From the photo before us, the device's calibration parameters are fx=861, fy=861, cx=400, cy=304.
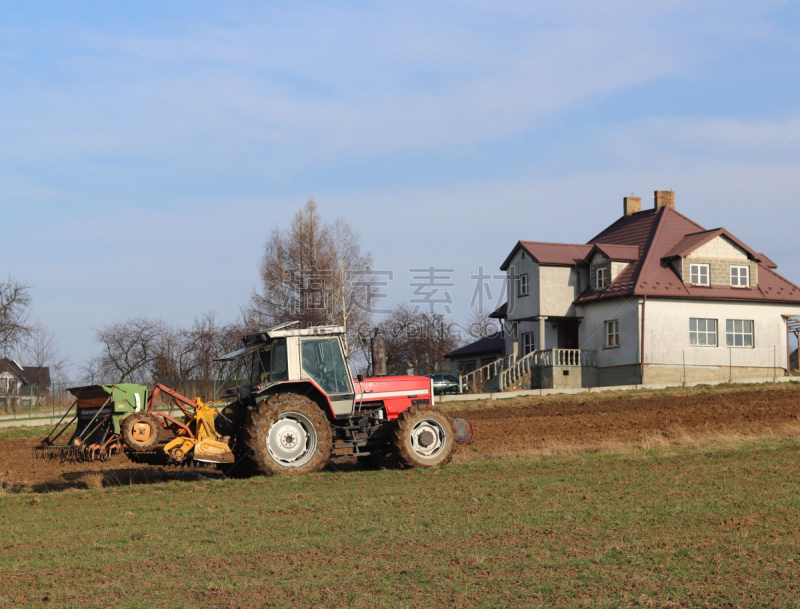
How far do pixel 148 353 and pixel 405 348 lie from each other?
26.0 m

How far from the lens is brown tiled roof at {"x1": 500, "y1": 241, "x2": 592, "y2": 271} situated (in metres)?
41.4

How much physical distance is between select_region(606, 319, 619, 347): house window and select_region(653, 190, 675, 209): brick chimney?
8.87m

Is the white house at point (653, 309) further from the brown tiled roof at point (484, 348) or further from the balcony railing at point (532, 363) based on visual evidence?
the brown tiled roof at point (484, 348)

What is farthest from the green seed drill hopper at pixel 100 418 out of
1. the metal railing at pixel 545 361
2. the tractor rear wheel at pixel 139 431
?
the metal railing at pixel 545 361

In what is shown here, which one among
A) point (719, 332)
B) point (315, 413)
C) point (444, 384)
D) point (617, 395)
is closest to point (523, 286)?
point (444, 384)

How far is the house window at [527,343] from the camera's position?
1731 inches

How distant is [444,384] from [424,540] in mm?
36222

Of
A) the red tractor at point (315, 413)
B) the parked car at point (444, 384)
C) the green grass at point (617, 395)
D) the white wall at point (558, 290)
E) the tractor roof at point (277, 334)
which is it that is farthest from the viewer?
the parked car at point (444, 384)

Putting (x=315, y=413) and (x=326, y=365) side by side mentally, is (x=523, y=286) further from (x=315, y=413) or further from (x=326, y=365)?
(x=315, y=413)

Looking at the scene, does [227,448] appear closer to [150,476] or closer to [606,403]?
[150,476]

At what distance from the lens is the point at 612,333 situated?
131ft

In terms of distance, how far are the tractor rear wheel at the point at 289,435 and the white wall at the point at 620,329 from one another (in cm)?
2730

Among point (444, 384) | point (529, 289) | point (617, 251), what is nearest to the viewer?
point (617, 251)

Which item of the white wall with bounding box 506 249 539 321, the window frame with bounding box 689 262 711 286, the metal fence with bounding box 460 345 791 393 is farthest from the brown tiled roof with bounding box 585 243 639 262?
the metal fence with bounding box 460 345 791 393
